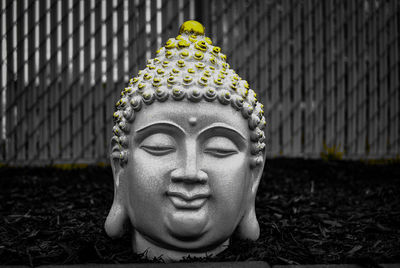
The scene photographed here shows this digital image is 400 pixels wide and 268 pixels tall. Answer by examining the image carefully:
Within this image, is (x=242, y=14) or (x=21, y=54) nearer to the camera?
(x=21, y=54)

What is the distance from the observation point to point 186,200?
2244 mm

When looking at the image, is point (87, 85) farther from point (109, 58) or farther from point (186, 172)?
point (186, 172)

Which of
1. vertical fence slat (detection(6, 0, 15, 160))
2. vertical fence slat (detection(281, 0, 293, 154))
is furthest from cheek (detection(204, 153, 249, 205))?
vertical fence slat (detection(6, 0, 15, 160))

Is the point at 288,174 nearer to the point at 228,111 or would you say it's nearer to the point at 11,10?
the point at 228,111

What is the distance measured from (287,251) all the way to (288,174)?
284cm

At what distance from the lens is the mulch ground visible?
2416mm

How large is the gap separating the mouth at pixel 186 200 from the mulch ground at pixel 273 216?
0.35 meters

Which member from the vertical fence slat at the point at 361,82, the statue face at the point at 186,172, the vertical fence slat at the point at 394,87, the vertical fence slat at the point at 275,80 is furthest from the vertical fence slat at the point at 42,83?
the vertical fence slat at the point at 394,87

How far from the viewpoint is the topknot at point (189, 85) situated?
7.55 feet

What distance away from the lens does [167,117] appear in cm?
228

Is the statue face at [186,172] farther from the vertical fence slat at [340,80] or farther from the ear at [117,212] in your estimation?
the vertical fence slat at [340,80]

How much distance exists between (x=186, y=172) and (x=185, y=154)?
0.34ft

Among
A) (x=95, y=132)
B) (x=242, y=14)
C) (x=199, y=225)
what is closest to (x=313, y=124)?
(x=242, y=14)

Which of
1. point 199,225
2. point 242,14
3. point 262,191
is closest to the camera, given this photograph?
point 199,225
